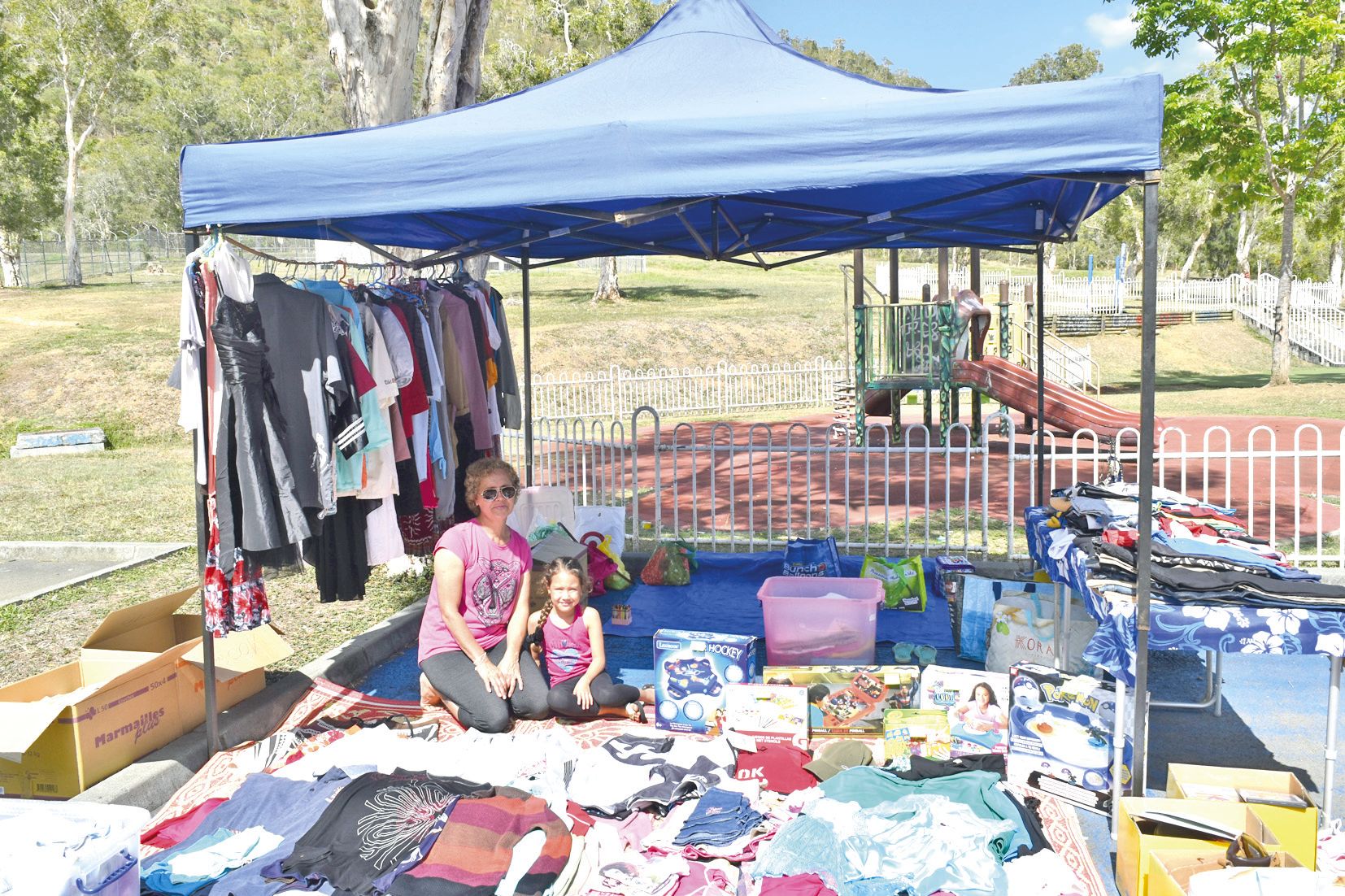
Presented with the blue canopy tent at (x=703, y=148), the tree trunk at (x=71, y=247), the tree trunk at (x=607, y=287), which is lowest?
the blue canopy tent at (x=703, y=148)

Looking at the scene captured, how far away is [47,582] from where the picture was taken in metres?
8.41

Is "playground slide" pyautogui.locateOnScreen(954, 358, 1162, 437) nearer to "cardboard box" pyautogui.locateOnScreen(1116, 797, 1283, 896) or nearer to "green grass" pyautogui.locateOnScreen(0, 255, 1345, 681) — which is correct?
"green grass" pyautogui.locateOnScreen(0, 255, 1345, 681)

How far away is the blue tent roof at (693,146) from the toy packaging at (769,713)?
2160mm

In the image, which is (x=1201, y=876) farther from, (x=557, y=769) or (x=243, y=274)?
(x=243, y=274)

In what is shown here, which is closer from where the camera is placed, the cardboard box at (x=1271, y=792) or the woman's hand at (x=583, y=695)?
the cardboard box at (x=1271, y=792)

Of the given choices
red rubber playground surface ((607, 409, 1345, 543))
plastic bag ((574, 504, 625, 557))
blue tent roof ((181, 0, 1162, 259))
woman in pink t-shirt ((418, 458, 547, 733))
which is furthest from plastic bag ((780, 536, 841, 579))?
blue tent roof ((181, 0, 1162, 259))

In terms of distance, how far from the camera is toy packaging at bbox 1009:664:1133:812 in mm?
4078

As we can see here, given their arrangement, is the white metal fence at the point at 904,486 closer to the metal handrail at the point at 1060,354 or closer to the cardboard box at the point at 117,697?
the cardboard box at the point at 117,697

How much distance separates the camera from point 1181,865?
3.18 m

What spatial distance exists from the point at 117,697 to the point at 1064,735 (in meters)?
Result: 3.94

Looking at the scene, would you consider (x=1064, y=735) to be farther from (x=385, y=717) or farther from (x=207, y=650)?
(x=207, y=650)

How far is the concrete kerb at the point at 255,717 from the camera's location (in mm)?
4316

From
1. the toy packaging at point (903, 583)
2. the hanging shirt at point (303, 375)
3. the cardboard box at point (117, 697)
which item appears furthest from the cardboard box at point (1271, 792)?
the cardboard box at point (117, 697)

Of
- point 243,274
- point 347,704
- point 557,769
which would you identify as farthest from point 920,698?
point 243,274
